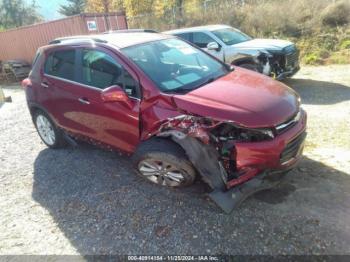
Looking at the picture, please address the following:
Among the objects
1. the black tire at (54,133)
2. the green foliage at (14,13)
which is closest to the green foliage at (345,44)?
the black tire at (54,133)

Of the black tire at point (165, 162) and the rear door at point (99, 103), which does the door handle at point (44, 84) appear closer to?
the rear door at point (99, 103)

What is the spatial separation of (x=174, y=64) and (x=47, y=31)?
13.4 meters

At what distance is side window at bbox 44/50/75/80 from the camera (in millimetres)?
4746

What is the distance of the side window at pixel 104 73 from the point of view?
396 centimetres

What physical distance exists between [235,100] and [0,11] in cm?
4550

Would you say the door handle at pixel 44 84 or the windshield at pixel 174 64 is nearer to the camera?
the windshield at pixel 174 64

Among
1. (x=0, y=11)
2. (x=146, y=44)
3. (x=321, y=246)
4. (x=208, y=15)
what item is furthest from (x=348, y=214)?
(x=0, y=11)

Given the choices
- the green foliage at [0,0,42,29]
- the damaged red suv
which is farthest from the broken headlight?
the green foliage at [0,0,42,29]

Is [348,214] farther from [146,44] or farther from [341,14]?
[341,14]

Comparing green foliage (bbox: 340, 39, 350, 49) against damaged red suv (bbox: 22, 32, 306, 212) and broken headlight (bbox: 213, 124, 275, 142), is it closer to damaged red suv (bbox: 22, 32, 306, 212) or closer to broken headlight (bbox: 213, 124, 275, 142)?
damaged red suv (bbox: 22, 32, 306, 212)

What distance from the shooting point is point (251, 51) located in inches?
326

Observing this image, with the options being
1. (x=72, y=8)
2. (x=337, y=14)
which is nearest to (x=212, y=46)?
(x=337, y=14)

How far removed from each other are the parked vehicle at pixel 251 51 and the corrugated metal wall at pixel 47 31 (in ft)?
21.5

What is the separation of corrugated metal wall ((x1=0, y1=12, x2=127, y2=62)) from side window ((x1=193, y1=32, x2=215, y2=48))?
6.68 m
